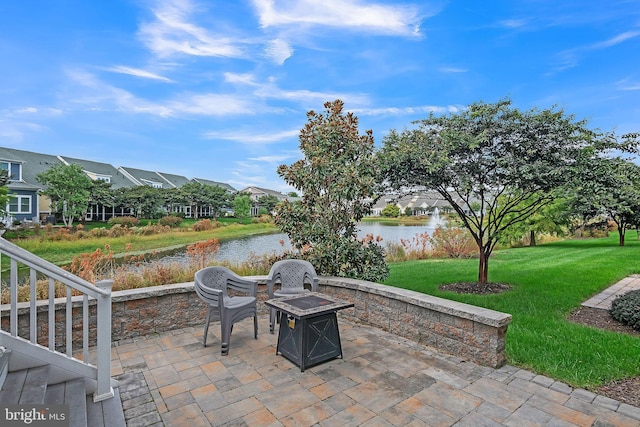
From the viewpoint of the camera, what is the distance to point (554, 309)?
466 cm

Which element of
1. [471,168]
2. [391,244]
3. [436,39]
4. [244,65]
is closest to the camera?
[471,168]

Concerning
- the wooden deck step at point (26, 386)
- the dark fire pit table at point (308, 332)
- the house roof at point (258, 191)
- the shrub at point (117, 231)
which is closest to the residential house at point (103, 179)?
the shrub at point (117, 231)

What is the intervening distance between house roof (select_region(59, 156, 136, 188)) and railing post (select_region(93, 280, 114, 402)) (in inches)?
715

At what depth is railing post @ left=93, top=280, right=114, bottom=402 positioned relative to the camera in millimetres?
2371

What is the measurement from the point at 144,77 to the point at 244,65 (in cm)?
225

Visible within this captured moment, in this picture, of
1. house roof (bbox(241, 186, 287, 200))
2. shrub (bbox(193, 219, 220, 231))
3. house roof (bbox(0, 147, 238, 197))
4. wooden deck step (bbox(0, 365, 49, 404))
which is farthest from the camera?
house roof (bbox(241, 186, 287, 200))

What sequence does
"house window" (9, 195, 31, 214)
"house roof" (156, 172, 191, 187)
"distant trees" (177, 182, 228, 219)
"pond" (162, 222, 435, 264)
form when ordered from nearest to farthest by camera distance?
1. "pond" (162, 222, 435, 264)
2. "house window" (9, 195, 31, 214)
3. "distant trees" (177, 182, 228, 219)
4. "house roof" (156, 172, 191, 187)

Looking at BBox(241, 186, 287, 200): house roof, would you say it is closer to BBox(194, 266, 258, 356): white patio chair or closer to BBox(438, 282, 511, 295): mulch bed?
BBox(438, 282, 511, 295): mulch bed

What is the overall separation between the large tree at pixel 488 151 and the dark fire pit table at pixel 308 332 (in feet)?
9.53

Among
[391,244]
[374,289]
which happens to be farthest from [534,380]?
[391,244]

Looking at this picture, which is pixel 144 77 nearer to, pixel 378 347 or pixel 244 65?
pixel 244 65

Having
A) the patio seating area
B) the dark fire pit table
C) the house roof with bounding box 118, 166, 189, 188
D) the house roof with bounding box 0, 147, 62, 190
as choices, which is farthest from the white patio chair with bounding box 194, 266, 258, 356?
the house roof with bounding box 118, 166, 189, 188

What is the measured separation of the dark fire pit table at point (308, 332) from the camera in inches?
115

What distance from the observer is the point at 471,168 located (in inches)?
206
